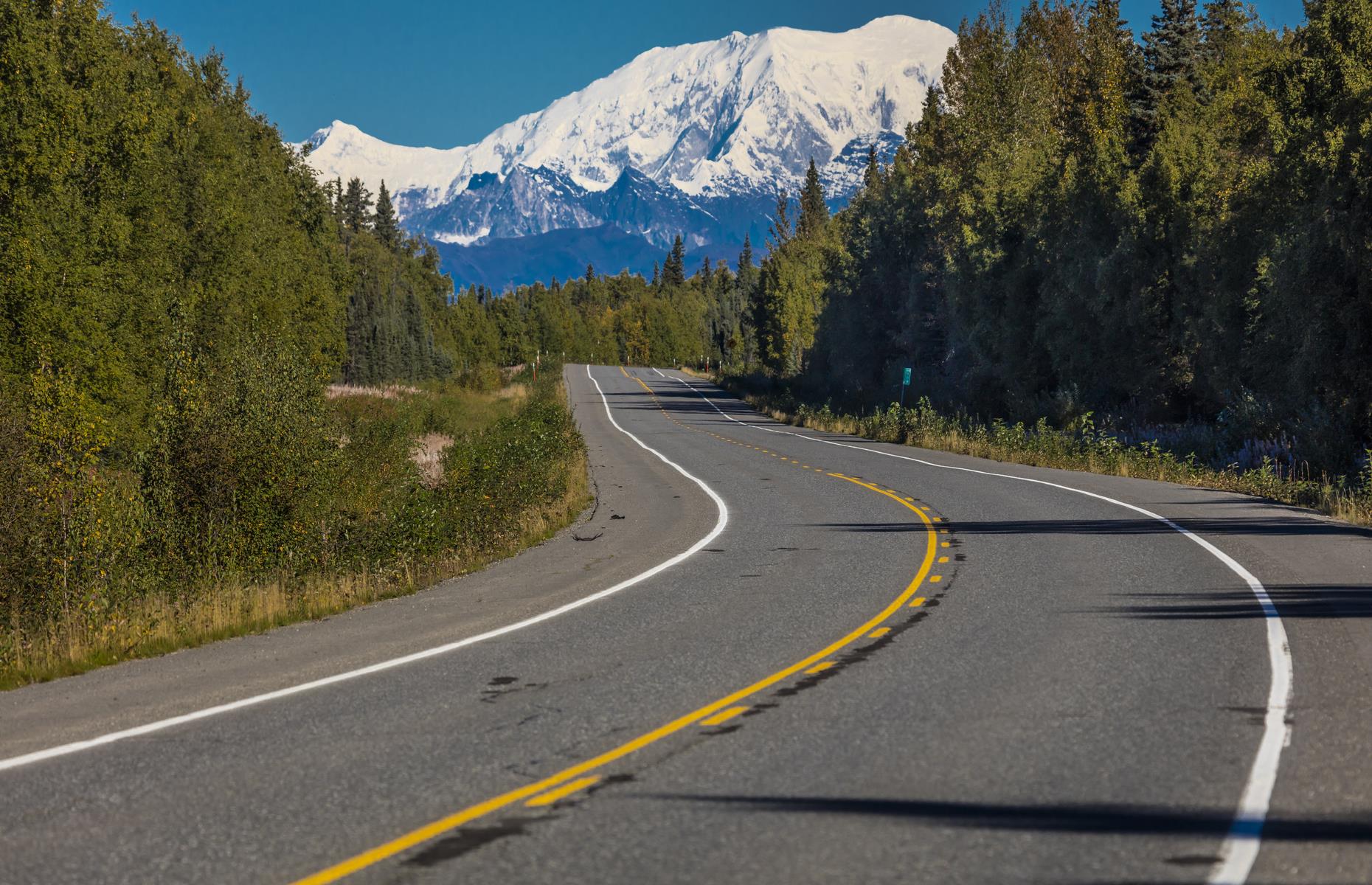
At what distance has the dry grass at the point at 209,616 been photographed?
984cm

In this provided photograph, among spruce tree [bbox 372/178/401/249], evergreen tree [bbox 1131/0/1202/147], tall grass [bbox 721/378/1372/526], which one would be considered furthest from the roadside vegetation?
spruce tree [bbox 372/178/401/249]

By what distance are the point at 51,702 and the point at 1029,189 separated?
145ft

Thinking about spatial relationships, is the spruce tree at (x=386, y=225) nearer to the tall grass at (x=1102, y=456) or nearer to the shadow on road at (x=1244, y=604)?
the tall grass at (x=1102, y=456)

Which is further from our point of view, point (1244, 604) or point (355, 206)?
point (355, 206)

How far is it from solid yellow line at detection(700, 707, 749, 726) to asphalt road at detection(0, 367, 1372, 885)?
5 cm

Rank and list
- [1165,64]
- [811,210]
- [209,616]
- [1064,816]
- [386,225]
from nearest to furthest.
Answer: [1064,816]
[209,616]
[1165,64]
[386,225]
[811,210]

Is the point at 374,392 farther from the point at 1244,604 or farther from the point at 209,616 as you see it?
the point at 1244,604

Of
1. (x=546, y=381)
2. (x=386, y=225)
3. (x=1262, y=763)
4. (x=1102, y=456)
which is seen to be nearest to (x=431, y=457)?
(x=1102, y=456)

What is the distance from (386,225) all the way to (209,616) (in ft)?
429

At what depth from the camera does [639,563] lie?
15.0m

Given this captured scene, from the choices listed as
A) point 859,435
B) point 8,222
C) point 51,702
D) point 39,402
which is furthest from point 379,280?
point 51,702

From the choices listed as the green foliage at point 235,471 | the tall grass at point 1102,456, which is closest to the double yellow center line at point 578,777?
the green foliage at point 235,471

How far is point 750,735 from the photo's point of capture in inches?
284

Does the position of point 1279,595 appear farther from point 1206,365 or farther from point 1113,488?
point 1206,365
